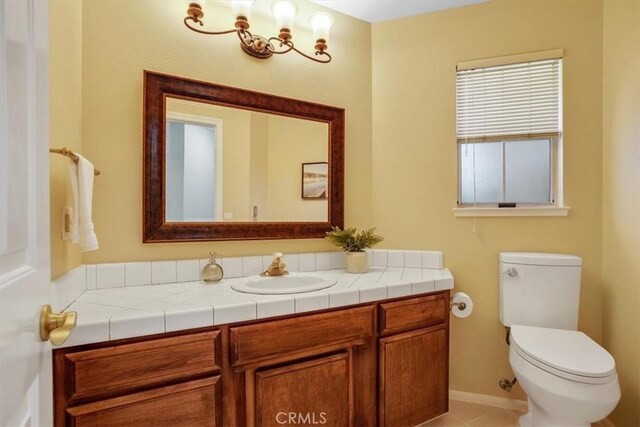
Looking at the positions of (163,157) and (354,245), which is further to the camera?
(354,245)

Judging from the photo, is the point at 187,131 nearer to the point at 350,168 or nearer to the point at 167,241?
the point at 167,241

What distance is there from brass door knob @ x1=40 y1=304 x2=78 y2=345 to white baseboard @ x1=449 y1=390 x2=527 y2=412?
2.22 metres

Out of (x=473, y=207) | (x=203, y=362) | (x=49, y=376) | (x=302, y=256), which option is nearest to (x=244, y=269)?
(x=302, y=256)

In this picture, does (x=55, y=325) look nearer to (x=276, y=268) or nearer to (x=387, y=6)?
(x=276, y=268)

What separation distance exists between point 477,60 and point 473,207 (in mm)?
903

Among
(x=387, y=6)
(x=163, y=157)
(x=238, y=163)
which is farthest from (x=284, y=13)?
(x=163, y=157)

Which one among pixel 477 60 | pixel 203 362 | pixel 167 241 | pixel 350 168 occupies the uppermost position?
pixel 477 60

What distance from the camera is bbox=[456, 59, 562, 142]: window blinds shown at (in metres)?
2.01

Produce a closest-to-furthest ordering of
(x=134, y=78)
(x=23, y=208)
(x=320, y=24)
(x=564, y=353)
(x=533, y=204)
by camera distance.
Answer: (x=23, y=208) → (x=564, y=353) → (x=134, y=78) → (x=320, y=24) → (x=533, y=204)

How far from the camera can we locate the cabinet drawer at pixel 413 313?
1608mm

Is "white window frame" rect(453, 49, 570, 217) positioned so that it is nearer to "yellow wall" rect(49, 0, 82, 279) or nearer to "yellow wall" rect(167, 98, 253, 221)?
"yellow wall" rect(167, 98, 253, 221)

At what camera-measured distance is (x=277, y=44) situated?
1.98 metres

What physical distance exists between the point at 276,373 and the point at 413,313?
2.41 ft

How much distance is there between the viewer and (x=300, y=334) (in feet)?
4.55
